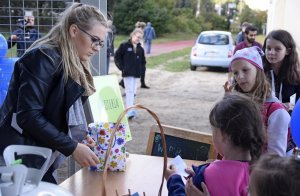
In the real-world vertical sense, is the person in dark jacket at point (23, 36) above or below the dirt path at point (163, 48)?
above

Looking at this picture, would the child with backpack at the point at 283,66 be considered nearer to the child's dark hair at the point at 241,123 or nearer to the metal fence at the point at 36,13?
the child's dark hair at the point at 241,123

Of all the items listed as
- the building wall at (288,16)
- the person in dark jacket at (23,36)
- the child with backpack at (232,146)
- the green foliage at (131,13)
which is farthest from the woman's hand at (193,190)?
the green foliage at (131,13)

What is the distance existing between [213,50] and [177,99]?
453cm

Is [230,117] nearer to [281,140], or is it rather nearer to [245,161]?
[245,161]

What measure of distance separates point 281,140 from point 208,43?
1141cm

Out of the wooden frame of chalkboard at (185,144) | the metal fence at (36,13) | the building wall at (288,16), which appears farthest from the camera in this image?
the building wall at (288,16)

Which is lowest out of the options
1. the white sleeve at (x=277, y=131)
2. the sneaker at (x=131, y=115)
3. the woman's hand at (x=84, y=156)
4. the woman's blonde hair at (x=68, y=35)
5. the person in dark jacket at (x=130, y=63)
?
the sneaker at (x=131, y=115)

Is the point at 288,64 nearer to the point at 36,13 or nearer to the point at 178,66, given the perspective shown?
the point at 36,13

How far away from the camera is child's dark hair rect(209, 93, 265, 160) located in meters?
1.36

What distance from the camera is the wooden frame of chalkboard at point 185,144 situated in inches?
93.6

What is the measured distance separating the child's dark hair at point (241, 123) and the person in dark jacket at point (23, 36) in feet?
10.6

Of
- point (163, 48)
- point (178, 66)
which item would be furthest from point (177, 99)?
point (163, 48)

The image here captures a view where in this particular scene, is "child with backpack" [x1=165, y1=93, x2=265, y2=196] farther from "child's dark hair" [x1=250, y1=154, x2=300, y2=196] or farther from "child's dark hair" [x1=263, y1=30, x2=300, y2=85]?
"child's dark hair" [x1=263, y1=30, x2=300, y2=85]

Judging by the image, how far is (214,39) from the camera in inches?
511
